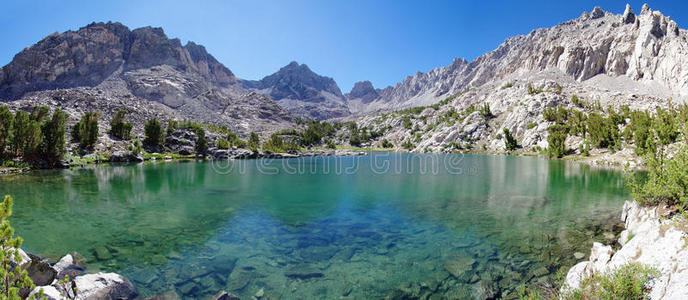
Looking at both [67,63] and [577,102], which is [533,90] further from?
[67,63]

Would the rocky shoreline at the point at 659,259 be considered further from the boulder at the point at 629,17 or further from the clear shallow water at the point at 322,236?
the boulder at the point at 629,17

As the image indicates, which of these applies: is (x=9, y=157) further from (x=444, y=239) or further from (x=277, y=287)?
(x=444, y=239)

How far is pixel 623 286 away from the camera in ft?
24.8

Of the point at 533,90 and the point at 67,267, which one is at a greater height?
the point at 533,90

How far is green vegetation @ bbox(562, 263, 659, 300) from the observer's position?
7.53m

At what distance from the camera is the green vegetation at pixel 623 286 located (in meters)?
7.53

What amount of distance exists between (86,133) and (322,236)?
84810 millimetres

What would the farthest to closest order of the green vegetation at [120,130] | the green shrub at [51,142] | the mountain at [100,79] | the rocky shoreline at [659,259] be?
the mountain at [100,79], the green vegetation at [120,130], the green shrub at [51,142], the rocky shoreline at [659,259]

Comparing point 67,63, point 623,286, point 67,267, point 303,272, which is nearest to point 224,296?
point 303,272

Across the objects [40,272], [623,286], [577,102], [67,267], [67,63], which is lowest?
[67,267]

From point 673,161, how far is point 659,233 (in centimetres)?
514

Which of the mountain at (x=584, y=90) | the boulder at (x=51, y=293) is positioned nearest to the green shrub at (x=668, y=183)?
the boulder at (x=51, y=293)

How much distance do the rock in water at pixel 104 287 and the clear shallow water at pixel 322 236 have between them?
120 cm

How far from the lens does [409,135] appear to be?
187m
